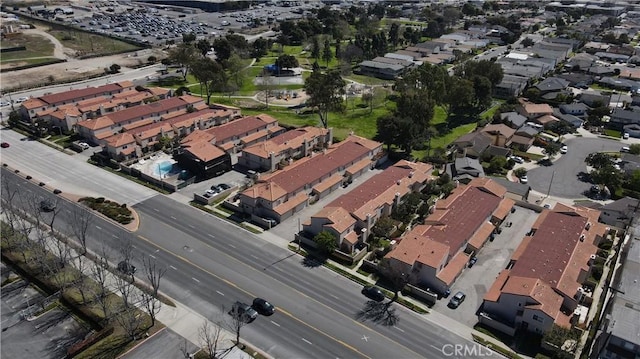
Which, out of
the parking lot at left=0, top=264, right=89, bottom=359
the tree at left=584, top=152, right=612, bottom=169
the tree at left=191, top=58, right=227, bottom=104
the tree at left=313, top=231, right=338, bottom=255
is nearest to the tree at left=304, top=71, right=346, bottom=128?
the tree at left=191, top=58, right=227, bottom=104

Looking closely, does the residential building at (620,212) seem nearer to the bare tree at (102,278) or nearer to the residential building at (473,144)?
the residential building at (473,144)

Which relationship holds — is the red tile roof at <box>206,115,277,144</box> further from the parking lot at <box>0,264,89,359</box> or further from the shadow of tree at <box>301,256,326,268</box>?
the parking lot at <box>0,264,89,359</box>

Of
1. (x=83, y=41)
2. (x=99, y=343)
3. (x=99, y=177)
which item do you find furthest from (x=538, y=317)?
(x=83, y=41)

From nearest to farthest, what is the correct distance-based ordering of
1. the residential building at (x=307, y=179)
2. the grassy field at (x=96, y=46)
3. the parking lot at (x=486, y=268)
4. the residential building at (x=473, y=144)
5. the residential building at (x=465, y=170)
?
the parking lot at (x=486, y=268)
the residential building at (x=307, y=179)
the residential building at (x=465, y=170)
the residential building at (x=473, y=144)
the grassy field at (x=96, y=46)

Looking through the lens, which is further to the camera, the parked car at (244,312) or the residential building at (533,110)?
the residential building at (533,110)

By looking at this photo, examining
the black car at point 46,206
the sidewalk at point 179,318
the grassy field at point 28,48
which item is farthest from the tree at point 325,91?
the grassy field at point 28,48

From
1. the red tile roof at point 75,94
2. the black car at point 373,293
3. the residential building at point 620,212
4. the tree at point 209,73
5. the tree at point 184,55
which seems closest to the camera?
the black car at point 373,293
